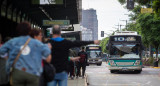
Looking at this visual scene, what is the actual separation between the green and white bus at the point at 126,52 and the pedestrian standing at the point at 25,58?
73.9ft

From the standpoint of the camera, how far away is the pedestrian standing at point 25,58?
5859 mm

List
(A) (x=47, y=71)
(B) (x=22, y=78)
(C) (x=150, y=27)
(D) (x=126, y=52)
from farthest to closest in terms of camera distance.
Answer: (C) (x=150, y=27)
(D) (x=126, y=52)
(A) (x=47, y=71)
(B) (x=22, y=78)

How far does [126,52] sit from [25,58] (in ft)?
75.3

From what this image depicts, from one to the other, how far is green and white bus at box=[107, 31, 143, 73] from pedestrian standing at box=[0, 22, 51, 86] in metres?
22.5

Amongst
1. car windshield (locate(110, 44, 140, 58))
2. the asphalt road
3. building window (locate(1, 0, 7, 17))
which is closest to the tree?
car windshield (locate(110, 44, 140, 58))

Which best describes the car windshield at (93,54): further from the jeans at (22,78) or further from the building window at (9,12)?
the jeans at (22,78)

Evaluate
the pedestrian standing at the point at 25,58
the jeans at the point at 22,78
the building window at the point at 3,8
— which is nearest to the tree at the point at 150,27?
the building window at the point at 3,8

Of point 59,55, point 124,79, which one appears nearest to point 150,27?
point 124,79

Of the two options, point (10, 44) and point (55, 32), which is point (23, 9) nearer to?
point (55, 32)

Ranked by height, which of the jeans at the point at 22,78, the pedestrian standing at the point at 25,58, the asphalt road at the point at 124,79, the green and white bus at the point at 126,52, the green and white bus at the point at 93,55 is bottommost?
the green and white bus at the point at 93,55

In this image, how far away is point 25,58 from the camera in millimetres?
5883

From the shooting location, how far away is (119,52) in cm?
2858

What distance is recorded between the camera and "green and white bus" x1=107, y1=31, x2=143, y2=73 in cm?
2833

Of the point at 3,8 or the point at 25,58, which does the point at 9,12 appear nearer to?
the point at 3,8
